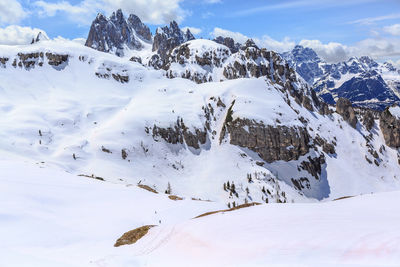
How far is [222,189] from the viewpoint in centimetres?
8900

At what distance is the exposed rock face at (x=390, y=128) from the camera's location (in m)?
176

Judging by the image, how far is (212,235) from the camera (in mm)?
10445

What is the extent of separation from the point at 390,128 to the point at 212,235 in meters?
214

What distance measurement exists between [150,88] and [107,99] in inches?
1041

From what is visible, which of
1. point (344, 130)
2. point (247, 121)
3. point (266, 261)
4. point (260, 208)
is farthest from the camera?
point (344, 130)

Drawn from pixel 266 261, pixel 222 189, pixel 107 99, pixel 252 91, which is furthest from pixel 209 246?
pixel 252 91

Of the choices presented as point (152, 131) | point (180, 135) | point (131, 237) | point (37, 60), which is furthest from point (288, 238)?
point (37, 60)

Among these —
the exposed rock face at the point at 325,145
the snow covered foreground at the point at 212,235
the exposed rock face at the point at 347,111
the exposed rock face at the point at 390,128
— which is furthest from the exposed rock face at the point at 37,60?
the exposed rock face at the point at 390,128

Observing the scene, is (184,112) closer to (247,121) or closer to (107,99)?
(247,121)

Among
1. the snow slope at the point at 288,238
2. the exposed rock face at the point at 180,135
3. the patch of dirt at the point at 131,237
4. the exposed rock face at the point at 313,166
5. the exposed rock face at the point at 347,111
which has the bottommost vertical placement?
the exposed rock face at the point at 313,166

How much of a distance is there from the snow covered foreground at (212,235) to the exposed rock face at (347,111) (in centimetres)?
19439

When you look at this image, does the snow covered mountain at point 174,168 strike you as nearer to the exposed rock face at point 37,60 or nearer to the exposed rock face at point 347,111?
the exposed rock face at point 37,60

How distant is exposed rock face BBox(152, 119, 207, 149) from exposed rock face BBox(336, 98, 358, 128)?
401 feet

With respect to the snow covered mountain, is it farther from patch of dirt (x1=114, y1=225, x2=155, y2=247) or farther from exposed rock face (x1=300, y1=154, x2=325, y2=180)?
exposed rock face (x1=300, y1=154, x2=325, y2=180)
